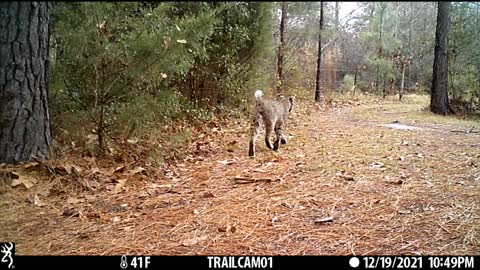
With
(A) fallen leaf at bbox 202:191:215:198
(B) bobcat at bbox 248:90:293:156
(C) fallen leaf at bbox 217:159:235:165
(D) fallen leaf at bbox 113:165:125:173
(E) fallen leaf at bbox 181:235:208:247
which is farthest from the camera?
(B) bobcat at bbox 248:90:293:156

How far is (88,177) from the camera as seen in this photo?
154 centimetres

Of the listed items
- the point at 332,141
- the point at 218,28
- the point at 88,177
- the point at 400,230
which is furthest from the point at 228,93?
the point at 400,230

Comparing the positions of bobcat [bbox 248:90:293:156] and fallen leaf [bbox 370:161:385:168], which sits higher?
bobcat [bbox 248:90:293:156]

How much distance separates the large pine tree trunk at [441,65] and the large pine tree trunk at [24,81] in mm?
1187

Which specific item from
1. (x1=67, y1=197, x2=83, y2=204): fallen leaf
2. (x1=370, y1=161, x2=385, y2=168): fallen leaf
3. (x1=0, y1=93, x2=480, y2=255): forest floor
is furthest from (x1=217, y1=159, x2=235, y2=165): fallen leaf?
(x1=67, y1=197, x2=83, y2=204): fallen leaf

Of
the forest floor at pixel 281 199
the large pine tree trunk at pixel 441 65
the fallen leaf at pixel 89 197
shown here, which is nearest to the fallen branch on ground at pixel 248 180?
the forest floor at pixel 281 199

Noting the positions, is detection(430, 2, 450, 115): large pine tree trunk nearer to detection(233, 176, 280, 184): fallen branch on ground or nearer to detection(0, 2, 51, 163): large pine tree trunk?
detection(233, 176, 280, 184): fallen branch on ground

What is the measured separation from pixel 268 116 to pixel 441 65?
113cm

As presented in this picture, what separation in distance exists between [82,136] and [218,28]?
77 centimetres

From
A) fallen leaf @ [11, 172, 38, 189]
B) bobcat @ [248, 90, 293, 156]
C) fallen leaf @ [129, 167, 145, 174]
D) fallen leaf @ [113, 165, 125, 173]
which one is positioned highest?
bobcat @ [248, 90, 293, 156]

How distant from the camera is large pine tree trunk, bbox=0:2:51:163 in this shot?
49.1 inches

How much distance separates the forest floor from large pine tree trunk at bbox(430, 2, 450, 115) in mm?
54

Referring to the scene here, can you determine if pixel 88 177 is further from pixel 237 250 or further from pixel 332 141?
pixel 332 141

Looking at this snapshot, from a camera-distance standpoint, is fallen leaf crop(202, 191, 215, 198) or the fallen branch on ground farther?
the fallen branch on ground
